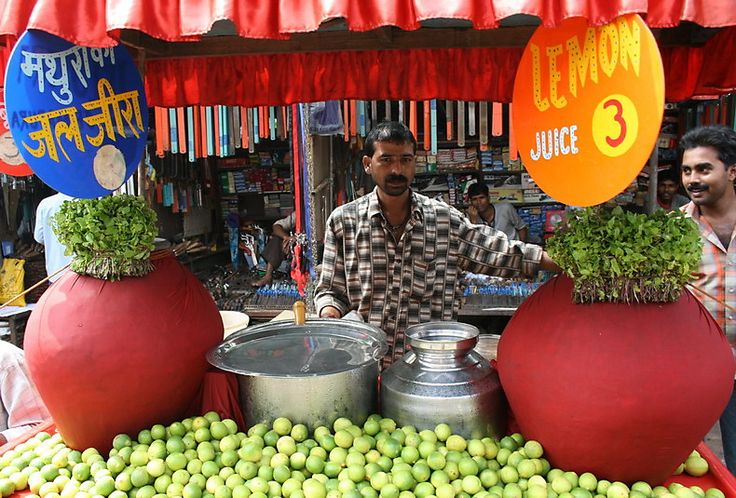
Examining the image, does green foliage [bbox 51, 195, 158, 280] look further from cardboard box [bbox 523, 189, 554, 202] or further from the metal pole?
cardboard box [bbox 523, 189, 554, 202]

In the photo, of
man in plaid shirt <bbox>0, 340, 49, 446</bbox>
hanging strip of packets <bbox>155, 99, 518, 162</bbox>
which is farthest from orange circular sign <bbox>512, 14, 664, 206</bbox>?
hanging strip of packets <bbox>155, 99, 518, 162</bbox>

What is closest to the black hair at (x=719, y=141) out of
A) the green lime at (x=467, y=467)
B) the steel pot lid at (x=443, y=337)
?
the steel pot lid at (x=443, y=337)

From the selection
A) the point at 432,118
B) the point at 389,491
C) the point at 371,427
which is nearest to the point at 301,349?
the point at 371,427

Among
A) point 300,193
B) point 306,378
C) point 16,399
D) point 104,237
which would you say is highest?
point 104,237

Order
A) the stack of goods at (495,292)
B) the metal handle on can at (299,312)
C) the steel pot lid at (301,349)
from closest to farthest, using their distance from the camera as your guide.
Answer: the steel pot lid at (301,349) → the metal handle on can at (299,312) → the stack of goods at (495,292)

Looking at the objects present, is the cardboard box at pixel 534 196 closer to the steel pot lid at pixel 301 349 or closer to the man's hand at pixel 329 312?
the man's hand at pixel 329 312

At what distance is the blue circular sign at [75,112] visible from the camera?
1676 millimetres

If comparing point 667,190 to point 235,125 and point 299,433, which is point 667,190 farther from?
point 299,433

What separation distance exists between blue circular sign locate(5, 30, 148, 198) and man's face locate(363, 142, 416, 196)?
44.7 inches

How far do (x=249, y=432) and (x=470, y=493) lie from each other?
28.2 inches

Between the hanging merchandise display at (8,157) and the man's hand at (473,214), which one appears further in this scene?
the man's hand at (473,214)

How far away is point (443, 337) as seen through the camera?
6.50 feet

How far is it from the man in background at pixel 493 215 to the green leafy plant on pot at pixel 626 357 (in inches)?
189

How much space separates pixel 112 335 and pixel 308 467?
2.47 ft
